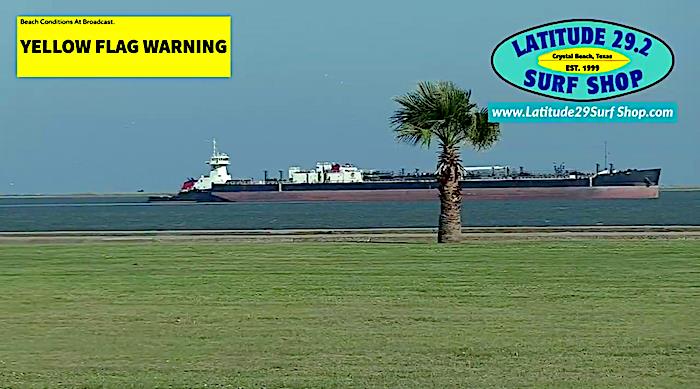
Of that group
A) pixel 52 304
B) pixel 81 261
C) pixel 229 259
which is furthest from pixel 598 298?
pixel 81 261

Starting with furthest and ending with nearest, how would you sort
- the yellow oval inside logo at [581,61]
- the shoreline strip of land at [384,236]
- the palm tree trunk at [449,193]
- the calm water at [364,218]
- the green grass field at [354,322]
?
the calm water at [364,218] → the shoreline strip of land at [384,236] → the palm tree trunk at [449,193] → the yellow oval inside logo at [581,61] → the green grass field at [354,322]

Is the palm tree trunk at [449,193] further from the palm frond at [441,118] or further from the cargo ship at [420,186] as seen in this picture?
the cargo ship at [420,186]

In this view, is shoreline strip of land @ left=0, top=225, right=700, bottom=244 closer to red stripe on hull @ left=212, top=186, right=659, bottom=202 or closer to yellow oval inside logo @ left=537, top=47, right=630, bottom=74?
yellow oval inside logo @ left=537, top=47, right=630, bottom=74

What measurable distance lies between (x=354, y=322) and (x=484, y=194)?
8076 cm

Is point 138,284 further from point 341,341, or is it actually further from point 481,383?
point 481,383

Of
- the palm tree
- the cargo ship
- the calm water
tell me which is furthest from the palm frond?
the cargo ship

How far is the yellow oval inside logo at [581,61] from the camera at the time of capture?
20.6 m

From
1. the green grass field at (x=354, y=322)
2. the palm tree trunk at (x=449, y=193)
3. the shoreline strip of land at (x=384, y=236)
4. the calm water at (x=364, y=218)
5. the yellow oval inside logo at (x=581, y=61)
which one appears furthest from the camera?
the calm water at (x=364, y=218)

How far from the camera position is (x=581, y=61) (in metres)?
20.7

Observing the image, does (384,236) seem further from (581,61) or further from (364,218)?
(364,218)

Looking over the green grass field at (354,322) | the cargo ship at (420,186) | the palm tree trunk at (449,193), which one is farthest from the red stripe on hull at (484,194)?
the green grass field at (354,322)

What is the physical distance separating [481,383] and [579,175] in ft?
286

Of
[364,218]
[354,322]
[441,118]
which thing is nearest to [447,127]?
[441,118]

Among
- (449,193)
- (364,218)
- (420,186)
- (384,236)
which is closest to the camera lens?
(449,193)
